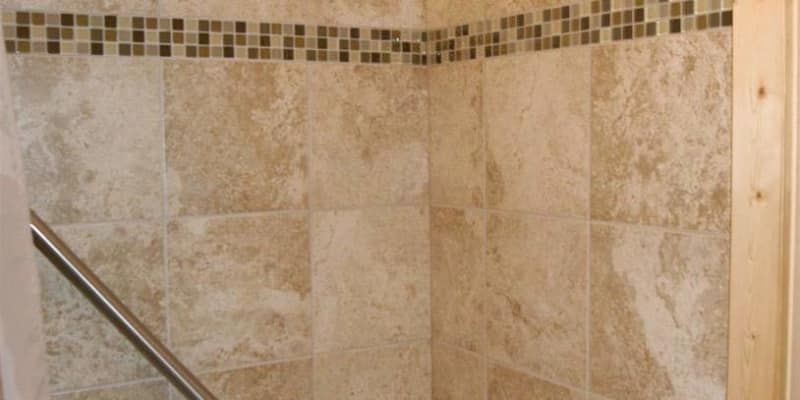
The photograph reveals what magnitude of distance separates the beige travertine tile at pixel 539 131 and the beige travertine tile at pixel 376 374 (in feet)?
1.38

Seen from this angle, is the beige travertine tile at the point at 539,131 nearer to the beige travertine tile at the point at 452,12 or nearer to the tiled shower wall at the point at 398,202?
the tiled shower wall at the point at 398,202

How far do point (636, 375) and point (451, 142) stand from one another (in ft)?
2.08

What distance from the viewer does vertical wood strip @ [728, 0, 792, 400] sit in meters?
1.16

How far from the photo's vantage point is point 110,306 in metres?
1.40

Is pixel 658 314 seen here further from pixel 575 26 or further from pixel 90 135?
pixel 90 135

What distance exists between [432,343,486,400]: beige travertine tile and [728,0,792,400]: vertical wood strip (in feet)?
2.08

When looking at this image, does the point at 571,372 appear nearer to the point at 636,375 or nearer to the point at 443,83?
the point at 636,375

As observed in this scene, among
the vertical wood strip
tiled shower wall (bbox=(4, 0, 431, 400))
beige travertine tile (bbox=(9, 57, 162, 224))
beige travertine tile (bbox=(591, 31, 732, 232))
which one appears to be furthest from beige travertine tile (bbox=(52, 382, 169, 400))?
the vertical wood strip

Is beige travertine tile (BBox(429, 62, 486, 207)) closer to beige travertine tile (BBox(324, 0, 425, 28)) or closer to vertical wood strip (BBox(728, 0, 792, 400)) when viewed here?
beige travertine tile (BBox(324, 0, 425, 28))

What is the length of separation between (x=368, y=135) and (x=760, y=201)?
0.85 m

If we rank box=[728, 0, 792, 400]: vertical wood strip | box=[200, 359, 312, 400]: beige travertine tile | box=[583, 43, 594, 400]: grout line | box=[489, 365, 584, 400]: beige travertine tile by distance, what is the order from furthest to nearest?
1. box=[200, 359, 312, 400]: beige travertine tile
2. box=[489, 365, 584, 400]: beige travertine tile
3. box=[583, 43, 594, 400]: grout line
4. box=[728, 0, 792, 400]: vertical wood strip

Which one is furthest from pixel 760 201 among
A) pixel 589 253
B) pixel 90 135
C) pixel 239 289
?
pixel 90 135

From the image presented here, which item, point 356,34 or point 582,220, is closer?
point 582,220

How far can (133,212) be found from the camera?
159cm
